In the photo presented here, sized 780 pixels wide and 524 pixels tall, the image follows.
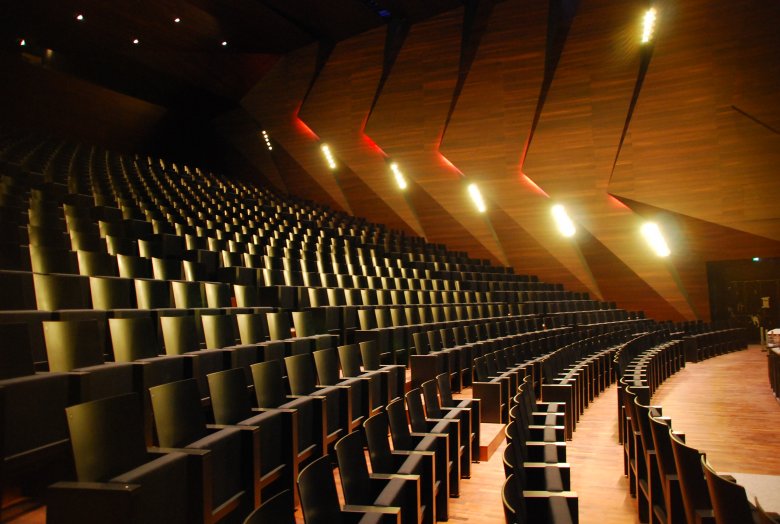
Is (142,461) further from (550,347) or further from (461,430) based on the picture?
(550,347)

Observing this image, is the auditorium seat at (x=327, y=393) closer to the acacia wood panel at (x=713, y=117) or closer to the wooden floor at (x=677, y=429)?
the wooden floor at (x=677, y=429)

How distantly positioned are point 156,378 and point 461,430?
15.9 inches

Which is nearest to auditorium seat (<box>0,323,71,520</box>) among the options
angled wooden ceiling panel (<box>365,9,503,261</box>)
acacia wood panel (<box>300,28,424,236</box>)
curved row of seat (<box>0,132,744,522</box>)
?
curved row of seat (<box>0,132,744,522</box>)

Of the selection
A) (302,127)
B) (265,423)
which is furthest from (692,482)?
(302,127)

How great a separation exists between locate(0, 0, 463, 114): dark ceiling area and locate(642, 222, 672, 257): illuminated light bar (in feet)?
4.34

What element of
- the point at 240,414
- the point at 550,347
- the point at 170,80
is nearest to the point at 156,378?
the point at 240,414

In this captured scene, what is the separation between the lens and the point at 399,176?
299 centimetres

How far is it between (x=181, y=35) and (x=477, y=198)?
5.57 ft

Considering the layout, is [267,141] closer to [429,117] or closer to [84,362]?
[429,117]

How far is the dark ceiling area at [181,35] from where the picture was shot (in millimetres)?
2820

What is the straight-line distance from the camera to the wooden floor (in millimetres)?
749

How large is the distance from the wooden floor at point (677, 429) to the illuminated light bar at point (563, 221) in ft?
2.95

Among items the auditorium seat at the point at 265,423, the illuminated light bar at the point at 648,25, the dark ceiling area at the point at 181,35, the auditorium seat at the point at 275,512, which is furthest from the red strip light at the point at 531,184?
the auditorium seat at the point at 275,512

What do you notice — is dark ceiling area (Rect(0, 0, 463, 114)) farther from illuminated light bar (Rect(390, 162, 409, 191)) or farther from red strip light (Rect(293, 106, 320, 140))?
illuminated light bar (Rect(390, 162, 409, 191))
